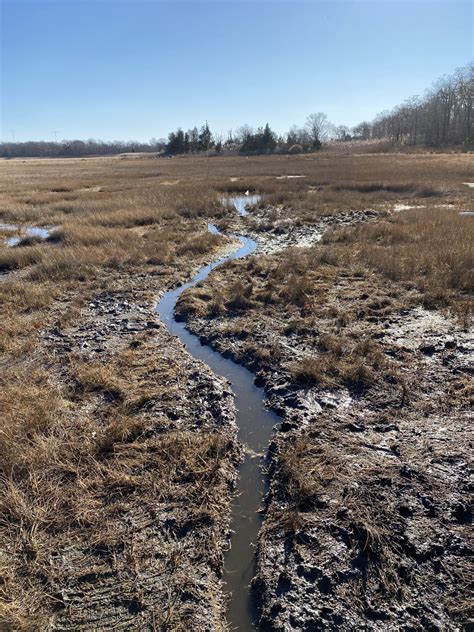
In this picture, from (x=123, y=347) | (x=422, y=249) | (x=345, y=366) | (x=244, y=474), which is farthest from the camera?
(x=422, y=249)

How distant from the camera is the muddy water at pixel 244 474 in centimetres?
388

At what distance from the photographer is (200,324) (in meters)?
10.1

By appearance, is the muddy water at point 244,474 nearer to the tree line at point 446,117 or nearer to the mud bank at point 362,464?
the mud bank at point 362,464

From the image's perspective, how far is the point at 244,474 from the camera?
540cm

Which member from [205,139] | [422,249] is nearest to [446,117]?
[205,139]

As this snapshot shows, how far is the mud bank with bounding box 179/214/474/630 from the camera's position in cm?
372

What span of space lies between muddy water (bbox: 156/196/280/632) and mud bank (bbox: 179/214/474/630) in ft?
0.53

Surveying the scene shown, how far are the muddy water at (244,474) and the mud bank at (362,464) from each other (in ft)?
0.53

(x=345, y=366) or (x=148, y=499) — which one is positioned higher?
(x=345, y=366)

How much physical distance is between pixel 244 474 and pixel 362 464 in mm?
1554

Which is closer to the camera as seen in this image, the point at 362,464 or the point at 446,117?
the point at 362,464

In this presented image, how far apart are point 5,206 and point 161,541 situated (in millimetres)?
28691

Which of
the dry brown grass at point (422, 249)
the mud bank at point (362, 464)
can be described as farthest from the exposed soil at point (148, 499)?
the dry brown grass at point (422, 249)

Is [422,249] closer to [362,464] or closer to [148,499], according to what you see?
[362,464]
